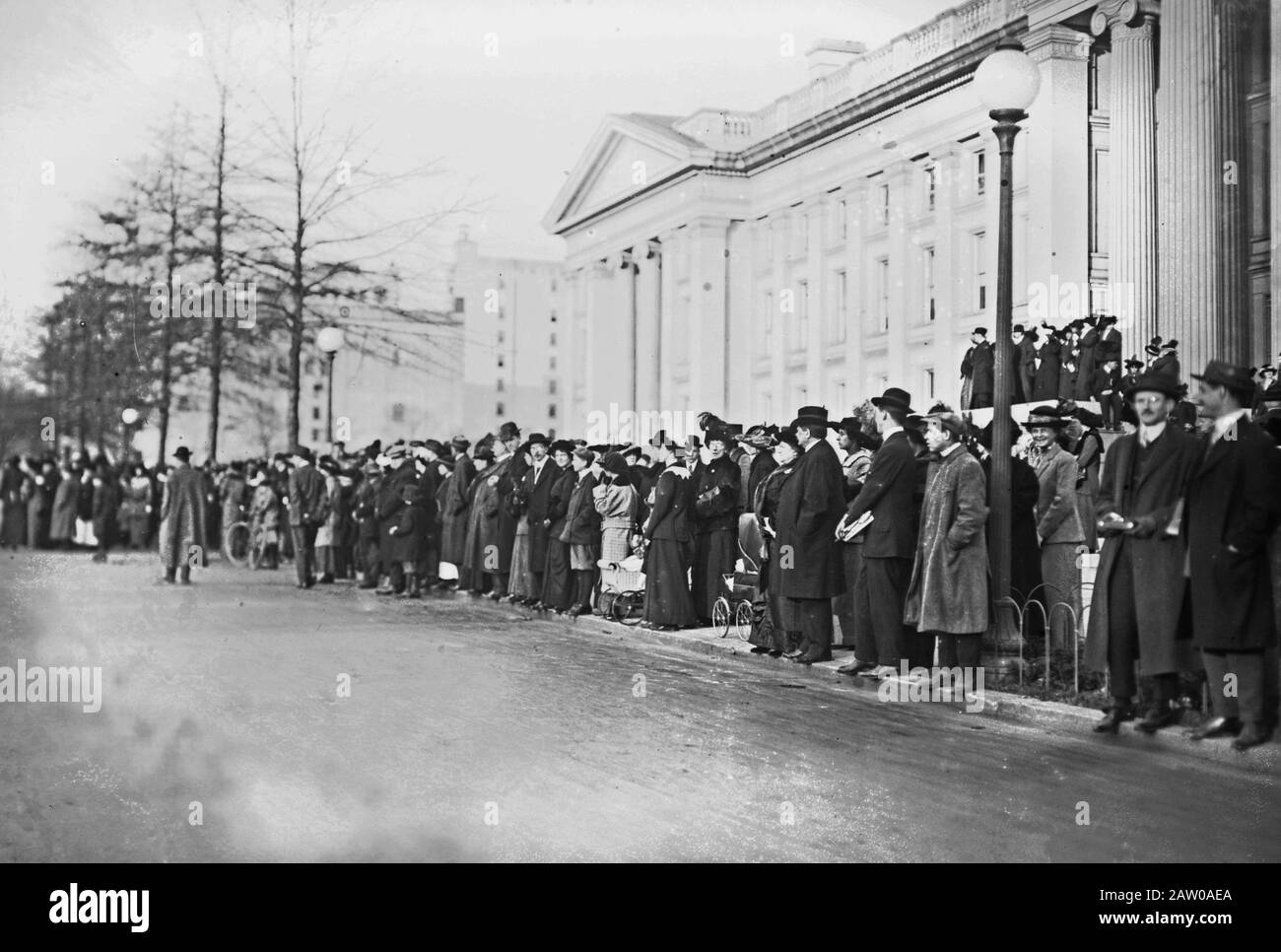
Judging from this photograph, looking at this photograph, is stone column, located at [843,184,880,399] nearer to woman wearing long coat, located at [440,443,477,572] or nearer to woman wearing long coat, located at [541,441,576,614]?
woman wearing long coat, located at [440,443,477,572]

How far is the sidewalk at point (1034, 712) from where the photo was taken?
9.04m

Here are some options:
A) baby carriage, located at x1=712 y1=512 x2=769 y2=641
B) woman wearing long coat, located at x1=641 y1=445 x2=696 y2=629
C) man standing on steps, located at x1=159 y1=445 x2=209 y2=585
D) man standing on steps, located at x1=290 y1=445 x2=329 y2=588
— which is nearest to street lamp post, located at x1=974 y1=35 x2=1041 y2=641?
baby carriage, located at x1=712 y1=512 x2=769 y2=641

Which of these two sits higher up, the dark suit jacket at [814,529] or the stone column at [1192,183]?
the stone column at [1192,183]

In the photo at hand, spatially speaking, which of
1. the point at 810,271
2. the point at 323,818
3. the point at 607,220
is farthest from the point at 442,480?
the point at 607,220

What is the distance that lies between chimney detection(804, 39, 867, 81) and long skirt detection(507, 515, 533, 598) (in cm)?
3868

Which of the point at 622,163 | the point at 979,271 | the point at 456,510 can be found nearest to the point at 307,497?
the point at 456,510

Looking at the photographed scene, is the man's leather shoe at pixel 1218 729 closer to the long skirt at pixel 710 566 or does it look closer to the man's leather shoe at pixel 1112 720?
the man's leather shoe at pixel 1112 720

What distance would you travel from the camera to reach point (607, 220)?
73062 millimetres

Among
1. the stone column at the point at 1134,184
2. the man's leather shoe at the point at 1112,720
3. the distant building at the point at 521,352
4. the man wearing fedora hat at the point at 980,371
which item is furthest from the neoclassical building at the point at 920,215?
the man's leather shoe at the point at 1112,720

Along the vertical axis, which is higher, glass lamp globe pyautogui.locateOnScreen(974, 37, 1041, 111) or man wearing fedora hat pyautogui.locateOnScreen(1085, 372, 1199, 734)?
glass lamp globe pyautogui.locateOnScreen(974, 37, 1041, 111)

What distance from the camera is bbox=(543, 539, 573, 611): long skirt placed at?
20344 millimetres

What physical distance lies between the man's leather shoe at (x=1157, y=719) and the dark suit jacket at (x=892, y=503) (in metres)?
3.06

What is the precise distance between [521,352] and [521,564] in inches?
3210

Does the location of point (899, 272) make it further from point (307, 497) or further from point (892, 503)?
point (892, 503)
